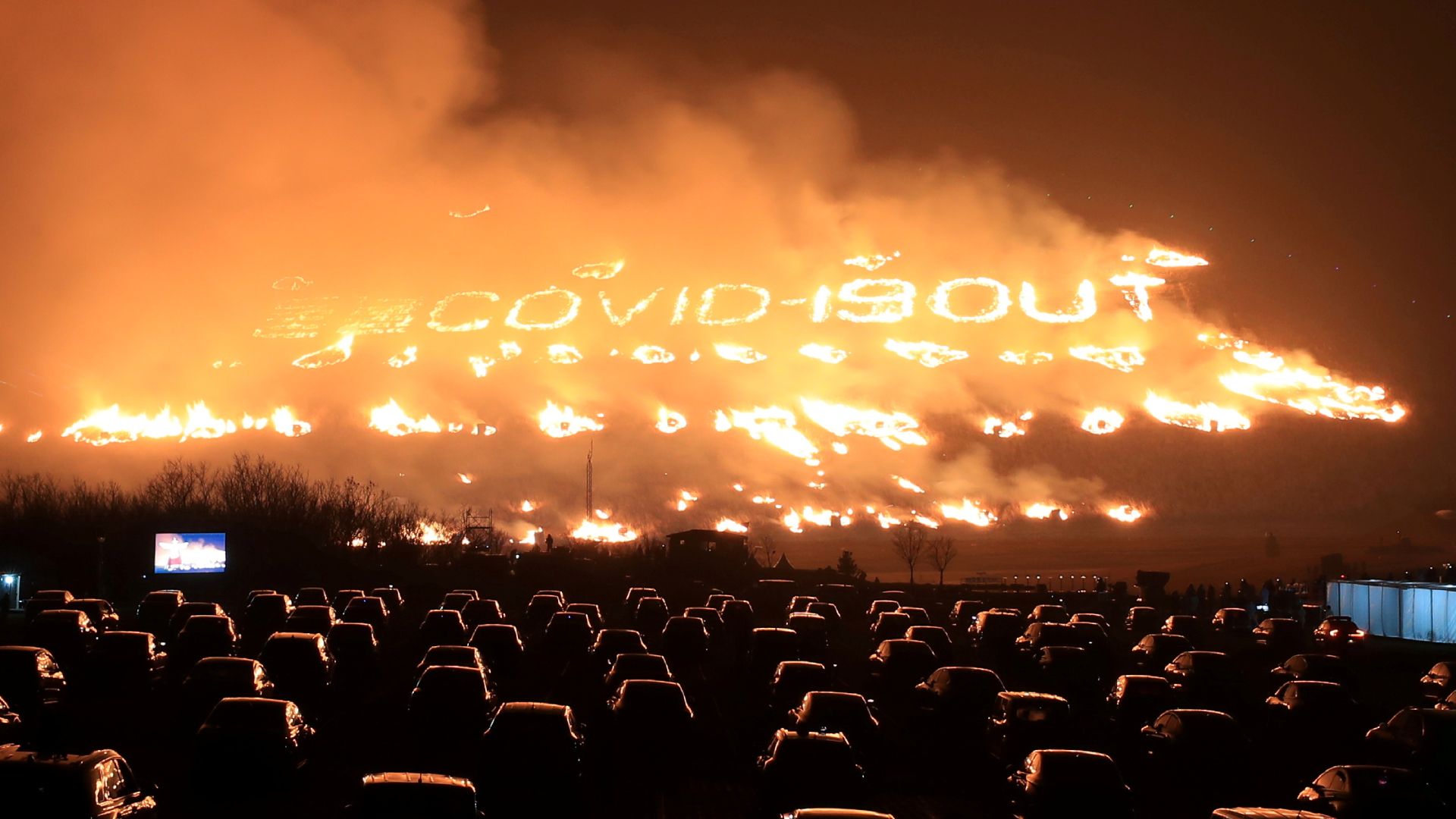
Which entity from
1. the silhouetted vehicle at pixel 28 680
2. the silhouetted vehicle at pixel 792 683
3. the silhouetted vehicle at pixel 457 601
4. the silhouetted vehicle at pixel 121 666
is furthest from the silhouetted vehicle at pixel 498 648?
the silhouetted vehicle at pixel 457 601

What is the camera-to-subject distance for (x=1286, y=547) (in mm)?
139625

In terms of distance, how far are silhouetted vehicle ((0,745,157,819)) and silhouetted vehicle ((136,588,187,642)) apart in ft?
92.8

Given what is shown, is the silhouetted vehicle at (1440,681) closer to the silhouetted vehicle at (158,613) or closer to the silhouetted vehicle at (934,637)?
A: the silhouetted vehicle at (934,637)

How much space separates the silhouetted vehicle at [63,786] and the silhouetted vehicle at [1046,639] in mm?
31181

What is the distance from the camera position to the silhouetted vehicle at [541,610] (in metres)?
51.3

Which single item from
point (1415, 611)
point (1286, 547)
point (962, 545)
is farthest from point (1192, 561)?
point (1415, 611)

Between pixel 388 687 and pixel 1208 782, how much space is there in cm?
1905

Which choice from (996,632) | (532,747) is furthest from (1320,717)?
(996,632)

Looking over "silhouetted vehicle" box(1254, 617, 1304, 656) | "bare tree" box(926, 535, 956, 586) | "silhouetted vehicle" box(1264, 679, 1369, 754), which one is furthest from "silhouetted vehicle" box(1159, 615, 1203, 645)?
"bare tree" box(926, 535, 956, 586)

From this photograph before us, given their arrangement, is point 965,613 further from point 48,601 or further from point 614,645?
point 48,601

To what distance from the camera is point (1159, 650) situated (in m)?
40.4

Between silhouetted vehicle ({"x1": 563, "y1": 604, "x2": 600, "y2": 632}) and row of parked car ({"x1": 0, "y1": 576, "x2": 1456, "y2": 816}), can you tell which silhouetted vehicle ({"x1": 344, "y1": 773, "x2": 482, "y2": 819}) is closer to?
row of parked car ({"x1": 0, "y1": 576, "x2": 1456, "y2": 816})

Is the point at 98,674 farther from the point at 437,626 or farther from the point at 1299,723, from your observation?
the point at 1299,723

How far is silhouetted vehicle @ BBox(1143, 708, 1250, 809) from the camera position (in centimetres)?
2255
